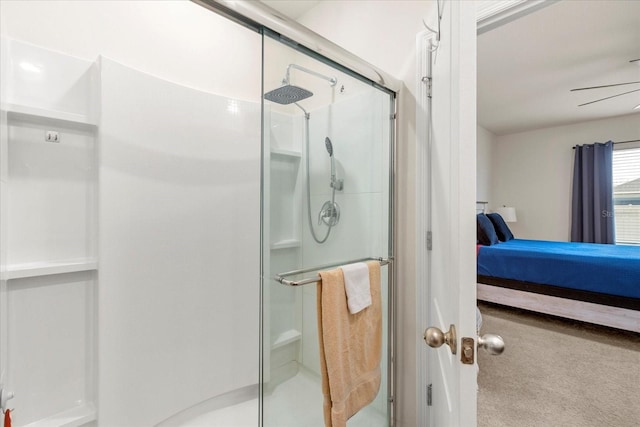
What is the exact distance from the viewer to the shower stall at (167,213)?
1166mm

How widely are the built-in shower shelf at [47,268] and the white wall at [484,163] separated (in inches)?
209

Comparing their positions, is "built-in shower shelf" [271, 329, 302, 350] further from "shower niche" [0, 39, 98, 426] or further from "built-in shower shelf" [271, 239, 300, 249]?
"shower niche" [0, 39, 98, 426]

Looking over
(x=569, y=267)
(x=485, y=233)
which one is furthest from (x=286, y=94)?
(x=485, y=233)

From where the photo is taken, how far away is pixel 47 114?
123 cm

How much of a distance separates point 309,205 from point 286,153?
0.24 metres

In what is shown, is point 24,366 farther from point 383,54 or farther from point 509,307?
point 509,307

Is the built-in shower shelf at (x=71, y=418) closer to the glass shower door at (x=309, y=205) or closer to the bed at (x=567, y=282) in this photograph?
the glass shower door at (x=309, y=205)

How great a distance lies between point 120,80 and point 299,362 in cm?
156

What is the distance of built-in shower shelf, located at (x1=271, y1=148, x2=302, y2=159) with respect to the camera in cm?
113

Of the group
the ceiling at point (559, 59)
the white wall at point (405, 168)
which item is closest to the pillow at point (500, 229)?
the ceiling at point (559, 59)

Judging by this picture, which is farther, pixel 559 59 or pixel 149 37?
pixel 559 59

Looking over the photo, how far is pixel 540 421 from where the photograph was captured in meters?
1.71

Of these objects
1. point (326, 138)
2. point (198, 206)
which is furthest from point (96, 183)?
point (326, 138)

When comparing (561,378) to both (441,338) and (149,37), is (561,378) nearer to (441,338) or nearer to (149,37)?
(441,338)
